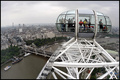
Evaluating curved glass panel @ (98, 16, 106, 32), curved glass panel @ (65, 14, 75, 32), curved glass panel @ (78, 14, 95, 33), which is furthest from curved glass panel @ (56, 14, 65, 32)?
curved glass panel @ (98, 16, 106, 32)

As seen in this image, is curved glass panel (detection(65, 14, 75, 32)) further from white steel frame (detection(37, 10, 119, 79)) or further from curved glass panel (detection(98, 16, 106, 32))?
curved glass panel (detection(98, 16, 106, 32))

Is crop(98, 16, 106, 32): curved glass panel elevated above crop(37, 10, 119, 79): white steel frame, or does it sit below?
above

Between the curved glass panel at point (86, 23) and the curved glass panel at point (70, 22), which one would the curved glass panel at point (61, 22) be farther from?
the curved glass panel at point (86, 23)

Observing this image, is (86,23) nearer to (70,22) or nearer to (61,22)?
(70,22)

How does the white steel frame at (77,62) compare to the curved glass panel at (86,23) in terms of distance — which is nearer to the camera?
the white steel frame at (77,62)

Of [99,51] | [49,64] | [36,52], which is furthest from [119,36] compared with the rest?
[49,64]

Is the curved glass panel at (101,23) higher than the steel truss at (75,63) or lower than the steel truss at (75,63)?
higher

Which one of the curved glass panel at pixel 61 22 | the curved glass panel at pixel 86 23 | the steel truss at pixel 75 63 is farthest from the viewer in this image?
the curved glass panel at pixel 61 22

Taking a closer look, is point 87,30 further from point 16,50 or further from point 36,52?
point 16,50

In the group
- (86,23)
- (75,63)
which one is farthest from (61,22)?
(75,63)

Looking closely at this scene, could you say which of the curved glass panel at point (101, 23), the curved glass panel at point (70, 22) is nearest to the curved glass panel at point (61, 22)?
the curved glass panel at point (70, 22)

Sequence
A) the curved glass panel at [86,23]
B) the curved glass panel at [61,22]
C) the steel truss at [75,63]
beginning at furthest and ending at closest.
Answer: the curved glass panel at [61,22] → the curved glass panel at [86,23] → the steel truss at [75,63]
